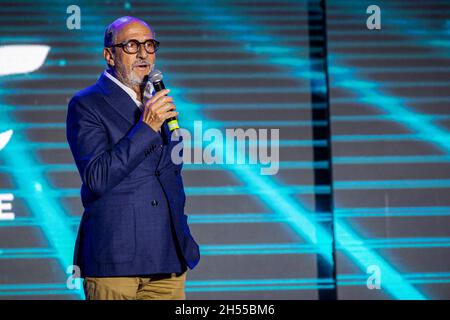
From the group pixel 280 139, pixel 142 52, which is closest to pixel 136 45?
pixel 142 52

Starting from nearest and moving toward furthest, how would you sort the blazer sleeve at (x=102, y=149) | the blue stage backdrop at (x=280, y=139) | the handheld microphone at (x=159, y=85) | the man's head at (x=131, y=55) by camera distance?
the blazer sleeve at (x=102, y=149), the handheld microphone at (x=159, y=85), the man's head at (x=131, y=55), the blue stage backdrop at (x=280, y=139)

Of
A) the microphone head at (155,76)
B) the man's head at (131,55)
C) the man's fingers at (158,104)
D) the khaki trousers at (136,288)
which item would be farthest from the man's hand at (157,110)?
the khaki trousers at (136,288)

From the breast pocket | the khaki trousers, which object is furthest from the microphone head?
the khaki trousers

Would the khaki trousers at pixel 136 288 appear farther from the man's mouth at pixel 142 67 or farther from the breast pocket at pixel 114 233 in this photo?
the man's mouth at pixel 142 67


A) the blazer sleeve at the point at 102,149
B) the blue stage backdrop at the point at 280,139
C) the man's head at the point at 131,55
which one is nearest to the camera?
the blazer sleeve at the point at 102,149

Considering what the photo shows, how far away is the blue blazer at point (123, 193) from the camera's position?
95.4 inches

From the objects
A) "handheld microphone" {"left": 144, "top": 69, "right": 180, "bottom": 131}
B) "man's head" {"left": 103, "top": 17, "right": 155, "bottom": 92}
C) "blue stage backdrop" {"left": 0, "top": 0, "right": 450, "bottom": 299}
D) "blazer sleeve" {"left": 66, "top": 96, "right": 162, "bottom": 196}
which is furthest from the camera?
"blue stage backdrop" {"left": 0, "top": 0, "right": 450, "bottom": 299}

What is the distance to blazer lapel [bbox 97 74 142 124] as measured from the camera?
2561 mm

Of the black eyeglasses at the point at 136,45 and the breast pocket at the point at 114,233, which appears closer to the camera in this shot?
the breast pocket at the point at 114,233

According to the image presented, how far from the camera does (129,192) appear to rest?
2.51m

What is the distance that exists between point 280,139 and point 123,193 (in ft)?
7.13

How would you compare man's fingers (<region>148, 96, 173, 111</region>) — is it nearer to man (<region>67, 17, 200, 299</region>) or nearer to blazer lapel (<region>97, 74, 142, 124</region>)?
man (<region>67, 17, 200, 299</region>)

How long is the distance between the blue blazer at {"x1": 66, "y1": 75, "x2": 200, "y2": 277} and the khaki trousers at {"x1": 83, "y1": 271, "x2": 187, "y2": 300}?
0.12 ft
